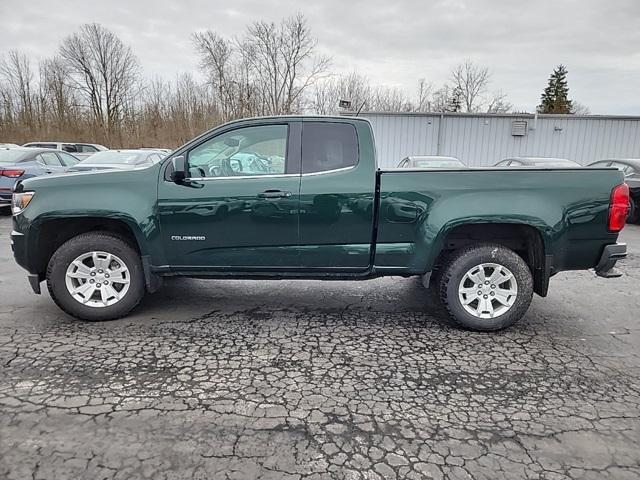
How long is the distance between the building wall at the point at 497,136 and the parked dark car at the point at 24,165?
12310 millimetres

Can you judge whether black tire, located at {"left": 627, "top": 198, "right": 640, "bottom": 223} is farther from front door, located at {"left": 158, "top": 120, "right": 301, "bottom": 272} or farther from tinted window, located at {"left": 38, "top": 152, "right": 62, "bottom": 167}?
tinted window, located at {"left": 38, "top": 152, "right": 62, "bottom": 167}

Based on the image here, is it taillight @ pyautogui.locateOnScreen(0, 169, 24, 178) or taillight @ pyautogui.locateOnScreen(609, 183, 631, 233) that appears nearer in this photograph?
taillight @ pyautogui.locateOnScreen(609, 183, 631, 233)

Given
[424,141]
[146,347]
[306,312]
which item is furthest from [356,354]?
[424,141]

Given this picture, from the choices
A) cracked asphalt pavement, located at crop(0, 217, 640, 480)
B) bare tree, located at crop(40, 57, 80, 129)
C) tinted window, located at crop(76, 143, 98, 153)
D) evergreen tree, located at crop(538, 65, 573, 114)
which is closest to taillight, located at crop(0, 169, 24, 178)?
cracked asphalt pavement, located at crop(0, 217, 640, 480)

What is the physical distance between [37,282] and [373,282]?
146 inches

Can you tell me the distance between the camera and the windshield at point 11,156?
1072 cm

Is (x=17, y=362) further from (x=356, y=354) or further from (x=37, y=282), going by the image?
(x=356, y=354)

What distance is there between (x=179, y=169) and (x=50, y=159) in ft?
35.2

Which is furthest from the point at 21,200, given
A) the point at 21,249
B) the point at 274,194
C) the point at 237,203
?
the point at 274,194

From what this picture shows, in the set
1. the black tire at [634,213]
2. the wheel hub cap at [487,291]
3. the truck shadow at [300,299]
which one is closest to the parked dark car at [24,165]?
the truck shadow at [300,299]

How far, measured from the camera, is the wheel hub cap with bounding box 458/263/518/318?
396cm

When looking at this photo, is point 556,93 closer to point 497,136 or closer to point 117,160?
point 497,136

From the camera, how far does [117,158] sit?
39.2ft

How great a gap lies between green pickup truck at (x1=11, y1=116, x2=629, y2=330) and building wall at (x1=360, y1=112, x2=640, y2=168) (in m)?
15.7
